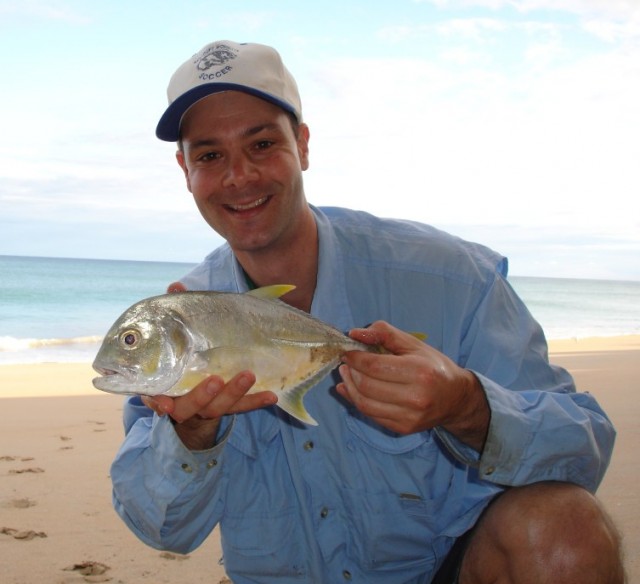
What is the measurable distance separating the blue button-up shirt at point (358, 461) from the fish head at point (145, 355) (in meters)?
0.37

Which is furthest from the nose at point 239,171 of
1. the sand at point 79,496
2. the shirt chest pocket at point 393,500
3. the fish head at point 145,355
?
the sand at point 79,496

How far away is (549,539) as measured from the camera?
2.33 m

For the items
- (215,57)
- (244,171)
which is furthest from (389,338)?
(215,57)

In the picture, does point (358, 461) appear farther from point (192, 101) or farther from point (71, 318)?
point (71, 318)

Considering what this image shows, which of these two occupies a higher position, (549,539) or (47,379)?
(549,539)

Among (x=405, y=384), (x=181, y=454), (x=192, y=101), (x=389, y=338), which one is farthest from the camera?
(x=192, y=101)

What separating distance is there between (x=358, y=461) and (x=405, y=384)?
89 cm

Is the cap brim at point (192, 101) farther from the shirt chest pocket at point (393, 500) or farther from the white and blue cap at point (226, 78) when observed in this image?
the shirt chest pocket at point (393, 500)

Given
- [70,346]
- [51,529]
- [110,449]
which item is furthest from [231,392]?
[70,346]

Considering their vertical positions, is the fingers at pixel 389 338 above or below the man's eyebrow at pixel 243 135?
below

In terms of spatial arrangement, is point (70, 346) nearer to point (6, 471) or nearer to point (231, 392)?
point (6, 471)

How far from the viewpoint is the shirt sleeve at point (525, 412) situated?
2.47m

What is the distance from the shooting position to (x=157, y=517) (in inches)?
112

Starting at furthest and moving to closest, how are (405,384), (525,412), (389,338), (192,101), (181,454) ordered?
(192,101)
(181,454)
(525,412)
(389,338)
(405,384)
